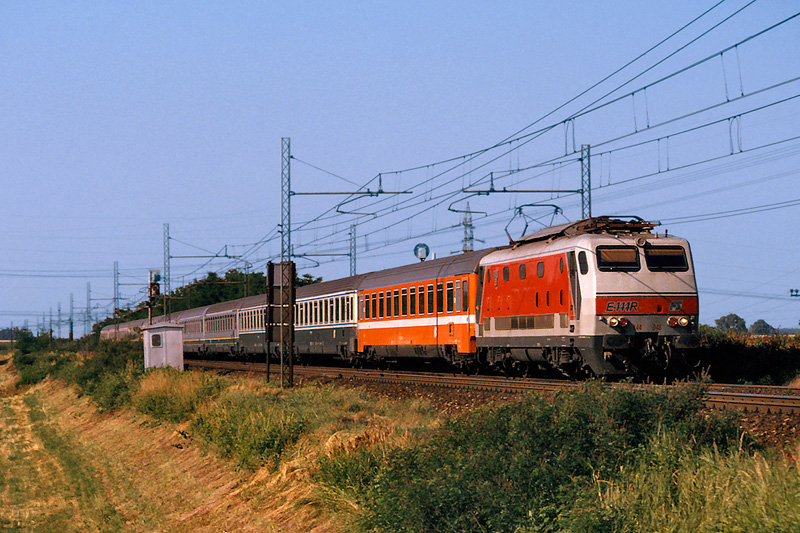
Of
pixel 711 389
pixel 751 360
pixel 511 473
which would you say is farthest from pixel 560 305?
pixel 511 473

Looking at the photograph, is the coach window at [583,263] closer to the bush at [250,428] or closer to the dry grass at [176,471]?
the dry grass at [176,471]

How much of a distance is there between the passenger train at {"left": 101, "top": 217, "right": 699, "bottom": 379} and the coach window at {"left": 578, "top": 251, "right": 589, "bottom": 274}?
2cm

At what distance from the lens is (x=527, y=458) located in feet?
27.4

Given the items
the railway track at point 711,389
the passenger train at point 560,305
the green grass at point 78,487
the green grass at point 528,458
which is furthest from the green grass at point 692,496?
the passenger train at point 560,305

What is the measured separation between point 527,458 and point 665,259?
41.1 ft

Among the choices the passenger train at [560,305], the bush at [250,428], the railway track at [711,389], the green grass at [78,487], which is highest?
the passenger train at [560,305]

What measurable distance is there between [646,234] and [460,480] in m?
13.4

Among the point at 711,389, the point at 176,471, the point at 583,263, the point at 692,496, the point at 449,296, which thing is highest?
the point at 583,263

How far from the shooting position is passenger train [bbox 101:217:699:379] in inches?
752

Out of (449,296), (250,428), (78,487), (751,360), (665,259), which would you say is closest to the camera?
(250,428)

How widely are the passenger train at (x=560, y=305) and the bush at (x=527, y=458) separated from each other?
9.43 m

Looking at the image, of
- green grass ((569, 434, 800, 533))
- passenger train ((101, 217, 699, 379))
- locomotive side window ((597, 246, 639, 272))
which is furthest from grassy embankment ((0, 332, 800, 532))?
locomotive side window ((597, 246, 639, 272))

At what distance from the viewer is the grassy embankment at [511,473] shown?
700 cm

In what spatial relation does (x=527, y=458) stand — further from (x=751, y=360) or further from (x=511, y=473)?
(x=751, y=360)
